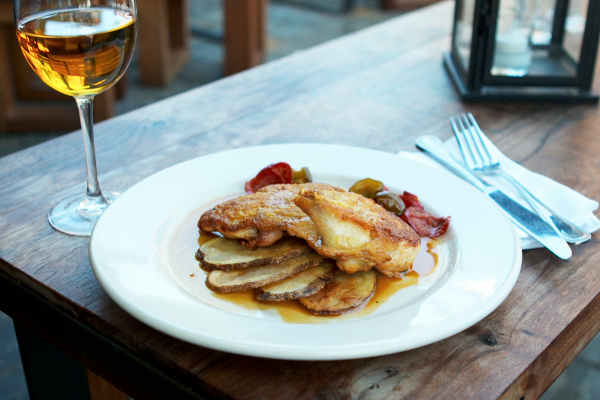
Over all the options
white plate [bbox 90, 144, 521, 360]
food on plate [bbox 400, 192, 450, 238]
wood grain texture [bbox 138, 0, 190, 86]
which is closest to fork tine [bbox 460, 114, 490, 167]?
white plate [bbox 90, 144, 521, 360]

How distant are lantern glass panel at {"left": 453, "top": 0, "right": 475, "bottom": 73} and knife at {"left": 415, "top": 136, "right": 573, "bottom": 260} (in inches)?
18.8

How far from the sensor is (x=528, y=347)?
0.77m

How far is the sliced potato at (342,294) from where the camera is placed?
2.53 ft

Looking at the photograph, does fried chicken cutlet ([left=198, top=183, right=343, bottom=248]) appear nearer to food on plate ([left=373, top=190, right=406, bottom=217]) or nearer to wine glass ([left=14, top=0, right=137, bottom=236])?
food on plate ([left=373, top=190, right=406, bottom=217])

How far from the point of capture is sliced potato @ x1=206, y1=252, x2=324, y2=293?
0.78 metres

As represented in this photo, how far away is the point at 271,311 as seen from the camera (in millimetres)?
775

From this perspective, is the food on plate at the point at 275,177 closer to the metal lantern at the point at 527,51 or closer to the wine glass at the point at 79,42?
the wine glass at the point at 79,42

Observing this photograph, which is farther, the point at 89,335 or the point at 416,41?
the point at 416,41

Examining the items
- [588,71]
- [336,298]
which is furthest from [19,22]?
[588,71]

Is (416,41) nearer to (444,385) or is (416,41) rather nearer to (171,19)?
(444,385)

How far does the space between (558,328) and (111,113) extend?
308 cm

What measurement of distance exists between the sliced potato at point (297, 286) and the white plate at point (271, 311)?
27 mm

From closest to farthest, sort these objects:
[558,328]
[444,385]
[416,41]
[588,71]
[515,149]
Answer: [444,385] < [558,328] < [515,149] < [588,71] < [416,41]

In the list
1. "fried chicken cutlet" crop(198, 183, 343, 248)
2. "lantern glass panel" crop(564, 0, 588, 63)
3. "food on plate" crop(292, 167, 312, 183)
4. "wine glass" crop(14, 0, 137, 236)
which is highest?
"wine glass" crop(14, 0, 137, 236)
